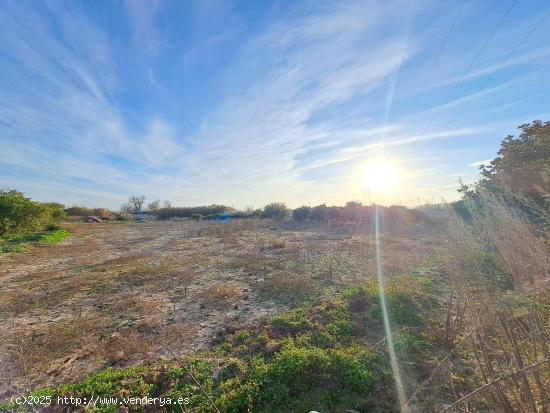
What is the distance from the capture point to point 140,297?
5.92 m

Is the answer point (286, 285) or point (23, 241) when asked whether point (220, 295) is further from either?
point (23, 241)

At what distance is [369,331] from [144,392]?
294 cm

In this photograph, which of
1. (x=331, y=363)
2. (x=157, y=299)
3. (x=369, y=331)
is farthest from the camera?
(x=157, y=299)

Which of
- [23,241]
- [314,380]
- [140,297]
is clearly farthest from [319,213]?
[314,380]

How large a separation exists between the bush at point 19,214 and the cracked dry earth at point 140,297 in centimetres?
459

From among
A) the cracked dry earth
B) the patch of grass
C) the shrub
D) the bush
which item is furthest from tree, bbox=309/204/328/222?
the shrub

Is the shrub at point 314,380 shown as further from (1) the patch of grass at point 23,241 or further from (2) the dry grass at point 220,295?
(1) the patch of grass at point 23,241

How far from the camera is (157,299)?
576 centimetres

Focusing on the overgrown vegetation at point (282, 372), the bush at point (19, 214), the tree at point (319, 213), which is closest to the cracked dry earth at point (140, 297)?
the overgrown vegetation at point (282, 372)

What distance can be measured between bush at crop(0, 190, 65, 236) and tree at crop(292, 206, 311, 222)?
19.0 meters

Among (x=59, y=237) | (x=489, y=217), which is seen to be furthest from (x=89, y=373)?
(x=59, y=237)

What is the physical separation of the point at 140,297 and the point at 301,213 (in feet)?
72.5

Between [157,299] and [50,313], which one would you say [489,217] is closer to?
[157,299]

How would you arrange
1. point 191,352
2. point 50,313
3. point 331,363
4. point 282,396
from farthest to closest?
1. point 50,313
2. point 191,352
3. point 331,363
4. point 282,396
